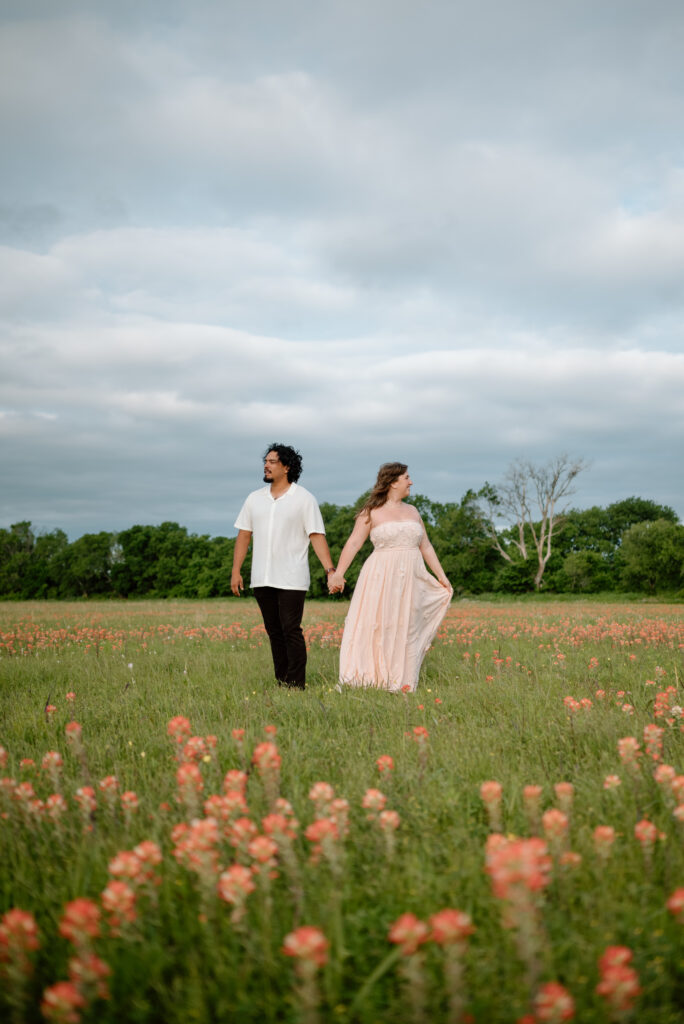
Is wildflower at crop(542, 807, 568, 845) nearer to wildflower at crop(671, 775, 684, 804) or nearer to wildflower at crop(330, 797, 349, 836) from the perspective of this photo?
wildflower at crop(671, 775, 684, 804)

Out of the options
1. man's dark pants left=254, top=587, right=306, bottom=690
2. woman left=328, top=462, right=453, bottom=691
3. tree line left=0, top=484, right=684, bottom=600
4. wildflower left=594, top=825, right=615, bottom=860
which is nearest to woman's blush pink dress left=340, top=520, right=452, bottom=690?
woman left=328, top=462, right=453, bottom=691

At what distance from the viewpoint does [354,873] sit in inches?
96.0

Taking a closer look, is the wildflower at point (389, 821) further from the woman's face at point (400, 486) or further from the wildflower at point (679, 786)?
the woman's face at point (400, 486)

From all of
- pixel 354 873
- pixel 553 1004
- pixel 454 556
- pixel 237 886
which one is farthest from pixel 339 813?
pixel 454 556

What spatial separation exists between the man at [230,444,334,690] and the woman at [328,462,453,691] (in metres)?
0.44

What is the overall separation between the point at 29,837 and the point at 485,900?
2029 mm

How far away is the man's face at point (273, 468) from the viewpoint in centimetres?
709

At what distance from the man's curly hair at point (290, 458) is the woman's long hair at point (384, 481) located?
0.90 m

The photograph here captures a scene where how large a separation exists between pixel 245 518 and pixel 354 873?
17.0 ft

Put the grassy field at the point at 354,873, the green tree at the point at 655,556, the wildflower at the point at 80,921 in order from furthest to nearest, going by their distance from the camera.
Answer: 1. the green tree at the point at 655,556
2. the grassy field at the point at 354,873
3. the wildflower at the point at 80,921

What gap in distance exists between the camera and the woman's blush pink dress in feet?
23.3

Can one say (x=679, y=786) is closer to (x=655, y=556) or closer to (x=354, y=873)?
(x=354, y=873)

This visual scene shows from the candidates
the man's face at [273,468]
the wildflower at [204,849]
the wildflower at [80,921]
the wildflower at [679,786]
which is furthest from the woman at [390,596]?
the wildflower at [80,921]

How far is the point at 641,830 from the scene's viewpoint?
215 cm
